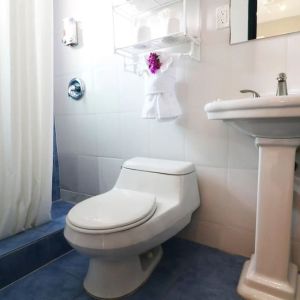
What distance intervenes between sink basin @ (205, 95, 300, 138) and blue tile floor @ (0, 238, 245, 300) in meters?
0.68

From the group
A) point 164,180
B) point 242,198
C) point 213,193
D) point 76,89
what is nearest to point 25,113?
point 76,89

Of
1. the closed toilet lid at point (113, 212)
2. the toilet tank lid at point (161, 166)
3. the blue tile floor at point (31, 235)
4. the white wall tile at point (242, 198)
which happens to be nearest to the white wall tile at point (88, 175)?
the blue tile floor at point (31, 235)

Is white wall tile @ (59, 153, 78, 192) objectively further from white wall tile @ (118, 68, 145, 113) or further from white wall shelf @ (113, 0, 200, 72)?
white wall shelf @ (113, 0, 200, 72)

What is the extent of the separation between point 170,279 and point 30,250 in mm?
700

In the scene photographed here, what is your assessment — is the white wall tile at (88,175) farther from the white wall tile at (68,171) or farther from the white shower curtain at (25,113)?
the white shower curtain at (25,113)

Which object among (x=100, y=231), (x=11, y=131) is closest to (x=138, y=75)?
(x=11, y=131)

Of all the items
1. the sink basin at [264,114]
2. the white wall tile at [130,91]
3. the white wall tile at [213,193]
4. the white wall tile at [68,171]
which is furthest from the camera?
the white wall tile at [68,171]

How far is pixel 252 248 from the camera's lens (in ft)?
4.01

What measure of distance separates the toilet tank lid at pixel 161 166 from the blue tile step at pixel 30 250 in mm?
549

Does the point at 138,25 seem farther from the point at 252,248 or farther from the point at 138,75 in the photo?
the point at 252,248

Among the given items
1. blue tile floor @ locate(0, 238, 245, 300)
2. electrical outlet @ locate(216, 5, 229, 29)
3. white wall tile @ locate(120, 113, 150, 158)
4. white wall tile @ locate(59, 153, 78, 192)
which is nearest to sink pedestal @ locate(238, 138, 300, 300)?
Result: blue tile floor @ locate(0, 238, 245, 300)

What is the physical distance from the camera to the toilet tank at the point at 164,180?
3.91 ft

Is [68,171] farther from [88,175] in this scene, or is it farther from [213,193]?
[213,193]

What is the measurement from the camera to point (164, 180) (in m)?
1.22
